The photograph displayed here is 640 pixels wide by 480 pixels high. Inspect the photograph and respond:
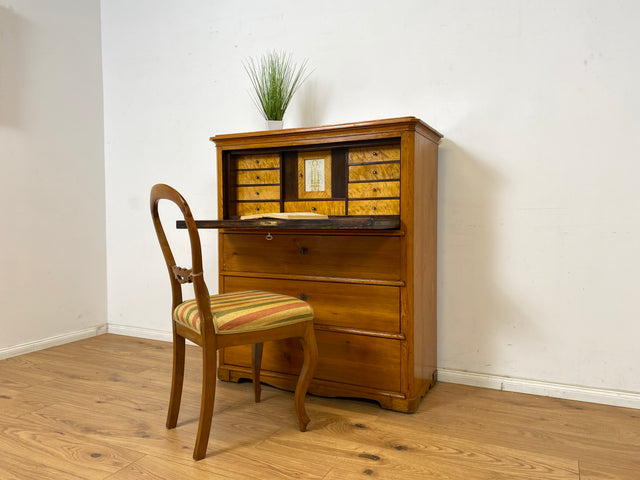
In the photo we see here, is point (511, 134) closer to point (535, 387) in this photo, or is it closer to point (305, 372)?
point (535, 387)

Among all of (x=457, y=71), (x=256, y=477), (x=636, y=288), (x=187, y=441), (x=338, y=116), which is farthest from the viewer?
(x=338, y=116)

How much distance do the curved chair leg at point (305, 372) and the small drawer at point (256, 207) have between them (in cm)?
80

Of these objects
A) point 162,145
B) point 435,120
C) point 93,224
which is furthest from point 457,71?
point 93,224

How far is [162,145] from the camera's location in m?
3.23

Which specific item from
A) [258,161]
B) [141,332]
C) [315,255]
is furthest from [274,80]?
[141,332]

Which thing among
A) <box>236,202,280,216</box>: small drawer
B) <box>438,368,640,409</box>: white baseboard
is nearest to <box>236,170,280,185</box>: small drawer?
<box>236,202,280,216</box>: small drawer

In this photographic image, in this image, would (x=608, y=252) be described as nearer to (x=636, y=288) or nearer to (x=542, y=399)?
(x=636, y=288)

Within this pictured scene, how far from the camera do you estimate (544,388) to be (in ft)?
7.31

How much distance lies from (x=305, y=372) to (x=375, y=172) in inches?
37.6

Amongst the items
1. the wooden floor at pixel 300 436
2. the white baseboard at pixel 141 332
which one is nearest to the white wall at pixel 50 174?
the white baseboard at pixel 141 332

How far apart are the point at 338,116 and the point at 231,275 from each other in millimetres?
1042

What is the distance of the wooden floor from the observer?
5.15ft

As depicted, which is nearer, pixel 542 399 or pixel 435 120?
pixel 542 399

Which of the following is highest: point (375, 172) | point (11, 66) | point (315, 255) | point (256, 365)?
point (11, 66)
